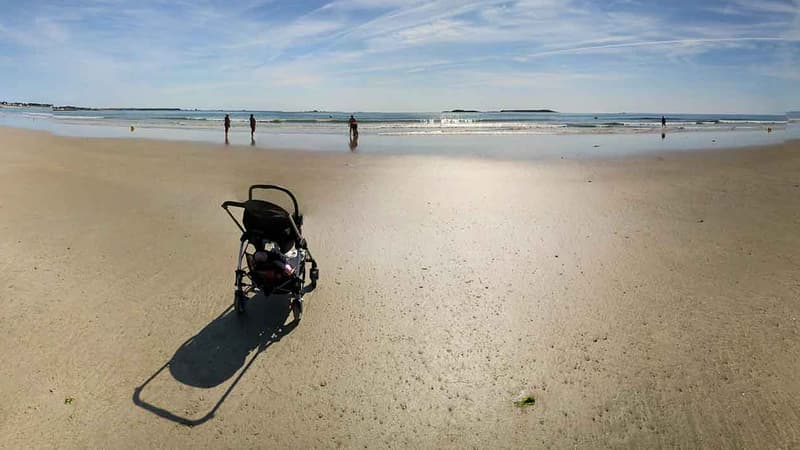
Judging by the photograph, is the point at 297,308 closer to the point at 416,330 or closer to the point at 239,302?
the point at 239,302

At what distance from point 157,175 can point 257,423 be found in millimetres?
11843

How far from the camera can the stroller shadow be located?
3.92 metres

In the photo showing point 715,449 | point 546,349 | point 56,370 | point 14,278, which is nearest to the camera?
point 715,449

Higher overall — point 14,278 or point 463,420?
point 14,278

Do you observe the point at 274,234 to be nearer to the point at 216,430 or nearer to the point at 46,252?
the point at 216,430

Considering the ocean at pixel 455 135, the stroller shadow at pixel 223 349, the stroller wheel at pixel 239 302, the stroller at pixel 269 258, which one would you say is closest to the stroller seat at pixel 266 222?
the stroller at pixel 269 258

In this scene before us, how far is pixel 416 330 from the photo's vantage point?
484cm

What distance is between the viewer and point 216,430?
3.49 m

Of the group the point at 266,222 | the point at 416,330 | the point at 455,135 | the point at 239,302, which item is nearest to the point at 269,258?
the point at 266,222

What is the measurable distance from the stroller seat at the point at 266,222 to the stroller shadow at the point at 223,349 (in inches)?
32.1

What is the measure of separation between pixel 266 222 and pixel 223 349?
134 centimetres

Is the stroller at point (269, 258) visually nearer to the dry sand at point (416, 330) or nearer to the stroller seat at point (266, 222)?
the stroller seat at point (266, 222)

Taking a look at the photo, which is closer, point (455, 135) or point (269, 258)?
point (269, 258)

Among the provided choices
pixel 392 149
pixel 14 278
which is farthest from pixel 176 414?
pixel 392 149
